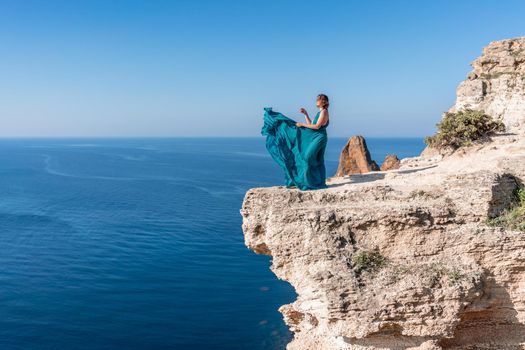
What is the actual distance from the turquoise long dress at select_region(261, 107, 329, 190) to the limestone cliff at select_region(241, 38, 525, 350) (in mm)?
853

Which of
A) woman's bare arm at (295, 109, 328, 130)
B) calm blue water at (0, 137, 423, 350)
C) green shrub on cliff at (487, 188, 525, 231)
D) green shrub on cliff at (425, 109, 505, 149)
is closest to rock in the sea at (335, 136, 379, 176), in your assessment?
calm blue water at (0, 137, 423, 350)

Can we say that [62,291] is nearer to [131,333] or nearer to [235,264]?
[131,333]

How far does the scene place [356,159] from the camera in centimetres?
4200

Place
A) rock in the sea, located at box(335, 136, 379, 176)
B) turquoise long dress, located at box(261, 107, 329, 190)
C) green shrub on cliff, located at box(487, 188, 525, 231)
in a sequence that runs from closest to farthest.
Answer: green shrub on cliff, located at box(487, 188, 525, 231) → turquoise long dress, located at box(261, 107, 329, 190) → rock in the sea, located at box(335, 136, 379, 176)

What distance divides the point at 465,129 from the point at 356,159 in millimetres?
24029

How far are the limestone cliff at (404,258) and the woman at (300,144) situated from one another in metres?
0.89

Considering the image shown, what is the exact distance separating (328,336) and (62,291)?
72.7 ft

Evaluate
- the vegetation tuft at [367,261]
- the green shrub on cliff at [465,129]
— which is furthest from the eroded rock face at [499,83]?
the vegetation tuft at [367,261]

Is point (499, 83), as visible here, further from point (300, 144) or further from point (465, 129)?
point (300, 144)

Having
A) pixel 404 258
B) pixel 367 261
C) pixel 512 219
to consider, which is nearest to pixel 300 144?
pixel 367 261

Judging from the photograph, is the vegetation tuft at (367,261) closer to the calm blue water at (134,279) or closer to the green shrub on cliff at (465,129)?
the green shrub on cliff at (465,129)

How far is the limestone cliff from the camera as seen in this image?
11680 millimetres

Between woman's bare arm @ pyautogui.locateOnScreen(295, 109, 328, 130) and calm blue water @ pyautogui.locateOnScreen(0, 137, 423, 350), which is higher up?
woman's bare arm @ pyautogui.locateOnScreen(295, 109, 328, 130)

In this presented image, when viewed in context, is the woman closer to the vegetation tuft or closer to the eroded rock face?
the vegetation tuft
